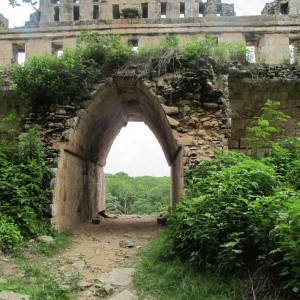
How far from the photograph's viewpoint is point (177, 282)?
3.96 m

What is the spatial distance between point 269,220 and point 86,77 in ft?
17.8

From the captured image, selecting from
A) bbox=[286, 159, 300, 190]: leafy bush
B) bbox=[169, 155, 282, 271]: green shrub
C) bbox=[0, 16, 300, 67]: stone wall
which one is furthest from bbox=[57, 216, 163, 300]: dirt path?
bbox=[0, 16, 300, 67]: stone wall

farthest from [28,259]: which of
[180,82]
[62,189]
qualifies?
[180,82]

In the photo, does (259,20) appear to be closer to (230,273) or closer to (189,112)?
(189,112)

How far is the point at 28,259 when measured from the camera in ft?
16.6

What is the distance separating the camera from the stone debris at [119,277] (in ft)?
14.5

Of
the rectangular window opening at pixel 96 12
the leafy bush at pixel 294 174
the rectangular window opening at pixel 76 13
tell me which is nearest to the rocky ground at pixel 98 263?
the leafy bush at pixel 294 174

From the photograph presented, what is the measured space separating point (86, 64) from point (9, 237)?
433 centimetres

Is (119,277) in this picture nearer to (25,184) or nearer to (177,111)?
(25,184)

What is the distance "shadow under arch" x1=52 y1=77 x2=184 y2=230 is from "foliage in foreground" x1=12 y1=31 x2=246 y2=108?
415 millimetres

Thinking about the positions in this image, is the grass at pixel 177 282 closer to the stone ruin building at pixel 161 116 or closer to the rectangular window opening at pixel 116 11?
the stone ruin building at pixel 161 116

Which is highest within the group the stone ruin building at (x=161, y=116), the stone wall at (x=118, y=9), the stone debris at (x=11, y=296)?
the stone wall at (x=118, y=9)

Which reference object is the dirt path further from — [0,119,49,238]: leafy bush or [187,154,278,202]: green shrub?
[187,154,278,202]: green shrub

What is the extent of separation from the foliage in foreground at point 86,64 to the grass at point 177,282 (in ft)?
14.2
